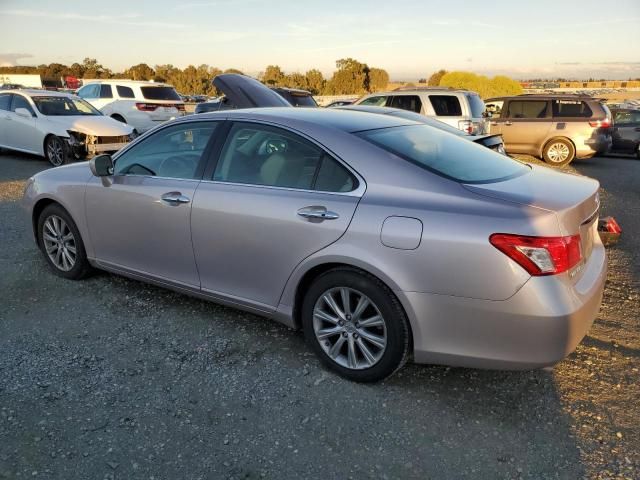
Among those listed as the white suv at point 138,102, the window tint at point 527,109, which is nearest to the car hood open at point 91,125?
the white suv at point 138,102

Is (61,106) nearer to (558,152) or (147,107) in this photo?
(147,107)

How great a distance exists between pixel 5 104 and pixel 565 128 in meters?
13.2

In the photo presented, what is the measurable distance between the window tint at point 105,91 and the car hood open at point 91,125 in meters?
4.73

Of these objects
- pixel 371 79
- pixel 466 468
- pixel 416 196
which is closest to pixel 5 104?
pixel 416 196

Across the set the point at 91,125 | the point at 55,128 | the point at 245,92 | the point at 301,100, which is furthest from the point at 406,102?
the point at 55,128

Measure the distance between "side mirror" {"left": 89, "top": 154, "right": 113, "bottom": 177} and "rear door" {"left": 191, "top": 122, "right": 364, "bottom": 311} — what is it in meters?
0.98

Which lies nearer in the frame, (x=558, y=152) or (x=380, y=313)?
(x=380, y=313)

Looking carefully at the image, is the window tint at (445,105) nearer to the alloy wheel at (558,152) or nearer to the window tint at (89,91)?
the alloy wheel at (558,152)

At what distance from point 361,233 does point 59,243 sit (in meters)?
3.10

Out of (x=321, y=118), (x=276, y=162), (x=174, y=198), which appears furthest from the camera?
(x=174, y=198)

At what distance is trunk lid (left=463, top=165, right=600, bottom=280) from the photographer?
102 inches

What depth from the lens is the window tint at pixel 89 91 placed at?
1595 centimetres

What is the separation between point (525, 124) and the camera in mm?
13195

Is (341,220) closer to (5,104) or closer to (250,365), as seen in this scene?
(250,365)
